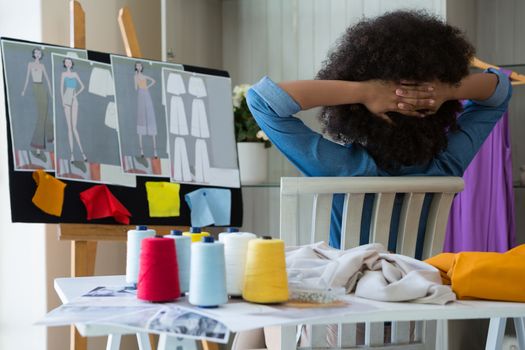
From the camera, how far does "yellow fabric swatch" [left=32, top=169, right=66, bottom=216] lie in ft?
7.73

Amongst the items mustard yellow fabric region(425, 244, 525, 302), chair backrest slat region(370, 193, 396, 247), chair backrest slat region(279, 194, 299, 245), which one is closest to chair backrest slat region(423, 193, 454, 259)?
chair backrest slat region(370, 193, 396, 247)

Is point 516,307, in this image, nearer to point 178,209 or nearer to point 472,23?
point 178,209

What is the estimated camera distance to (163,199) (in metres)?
2.62

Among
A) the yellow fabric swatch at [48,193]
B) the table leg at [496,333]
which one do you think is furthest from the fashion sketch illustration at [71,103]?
the table leg at [496,333]

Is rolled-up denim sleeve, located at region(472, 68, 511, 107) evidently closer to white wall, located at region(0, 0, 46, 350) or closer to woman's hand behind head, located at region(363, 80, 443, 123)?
woman's hand behind head, located at region(363, 80, 443, 123)

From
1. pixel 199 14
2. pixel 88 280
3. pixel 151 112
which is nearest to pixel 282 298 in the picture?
pixel 88 280

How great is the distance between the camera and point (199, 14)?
11.7ft

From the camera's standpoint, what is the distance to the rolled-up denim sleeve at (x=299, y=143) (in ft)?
6.43

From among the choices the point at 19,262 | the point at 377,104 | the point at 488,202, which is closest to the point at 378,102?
the point at 377,104

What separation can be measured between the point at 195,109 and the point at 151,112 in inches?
6.8

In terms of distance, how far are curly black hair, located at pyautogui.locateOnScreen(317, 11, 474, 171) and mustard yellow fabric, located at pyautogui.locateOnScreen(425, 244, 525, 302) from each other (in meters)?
0.66

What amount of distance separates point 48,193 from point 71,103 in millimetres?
316

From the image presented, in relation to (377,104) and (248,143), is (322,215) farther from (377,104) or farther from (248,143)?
(248,143)

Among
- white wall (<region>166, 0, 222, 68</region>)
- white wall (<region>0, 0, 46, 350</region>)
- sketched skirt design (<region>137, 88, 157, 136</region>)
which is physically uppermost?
white wall (<region>166, 0, 222, 68</region>)
